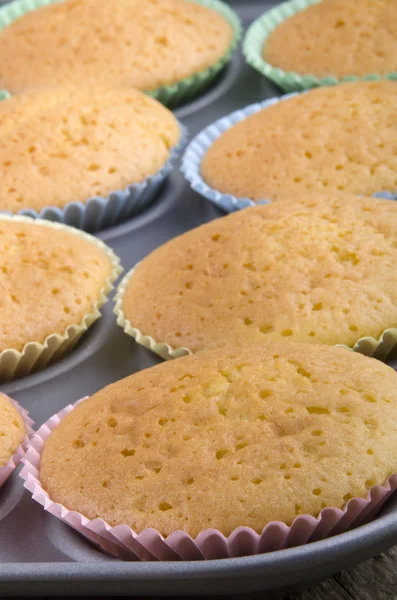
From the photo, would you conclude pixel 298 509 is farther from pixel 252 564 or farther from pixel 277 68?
pixel 277 68

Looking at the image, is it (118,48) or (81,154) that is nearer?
(81,154)

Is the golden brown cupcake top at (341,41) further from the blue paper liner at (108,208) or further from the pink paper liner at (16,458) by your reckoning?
the pink paper liner at (16,458)

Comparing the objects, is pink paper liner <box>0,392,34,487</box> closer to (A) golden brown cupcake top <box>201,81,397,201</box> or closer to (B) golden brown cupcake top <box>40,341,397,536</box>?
(B) golden brown cupcake top <box>40,341,397,536</box>

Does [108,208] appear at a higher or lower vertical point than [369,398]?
lower

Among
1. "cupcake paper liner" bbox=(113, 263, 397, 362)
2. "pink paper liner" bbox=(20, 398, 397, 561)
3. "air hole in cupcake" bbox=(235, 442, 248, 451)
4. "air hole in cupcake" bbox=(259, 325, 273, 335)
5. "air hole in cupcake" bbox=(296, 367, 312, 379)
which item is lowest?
"cupcake paper liner" bbox=(113, 263, 397, 362)

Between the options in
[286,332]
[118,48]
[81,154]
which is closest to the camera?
[286,332]

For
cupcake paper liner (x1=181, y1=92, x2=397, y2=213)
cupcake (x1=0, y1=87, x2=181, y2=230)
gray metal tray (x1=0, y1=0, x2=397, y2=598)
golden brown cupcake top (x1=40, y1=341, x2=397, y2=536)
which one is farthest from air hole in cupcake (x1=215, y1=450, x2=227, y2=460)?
cupcake (x1=0, y1=87, x2=181, y2=230)

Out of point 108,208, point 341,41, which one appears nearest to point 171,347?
point 108,208

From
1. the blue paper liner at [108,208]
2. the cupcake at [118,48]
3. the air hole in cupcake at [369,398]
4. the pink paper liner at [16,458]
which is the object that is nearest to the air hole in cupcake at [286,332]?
the air hole in cupcake at [369,398]
